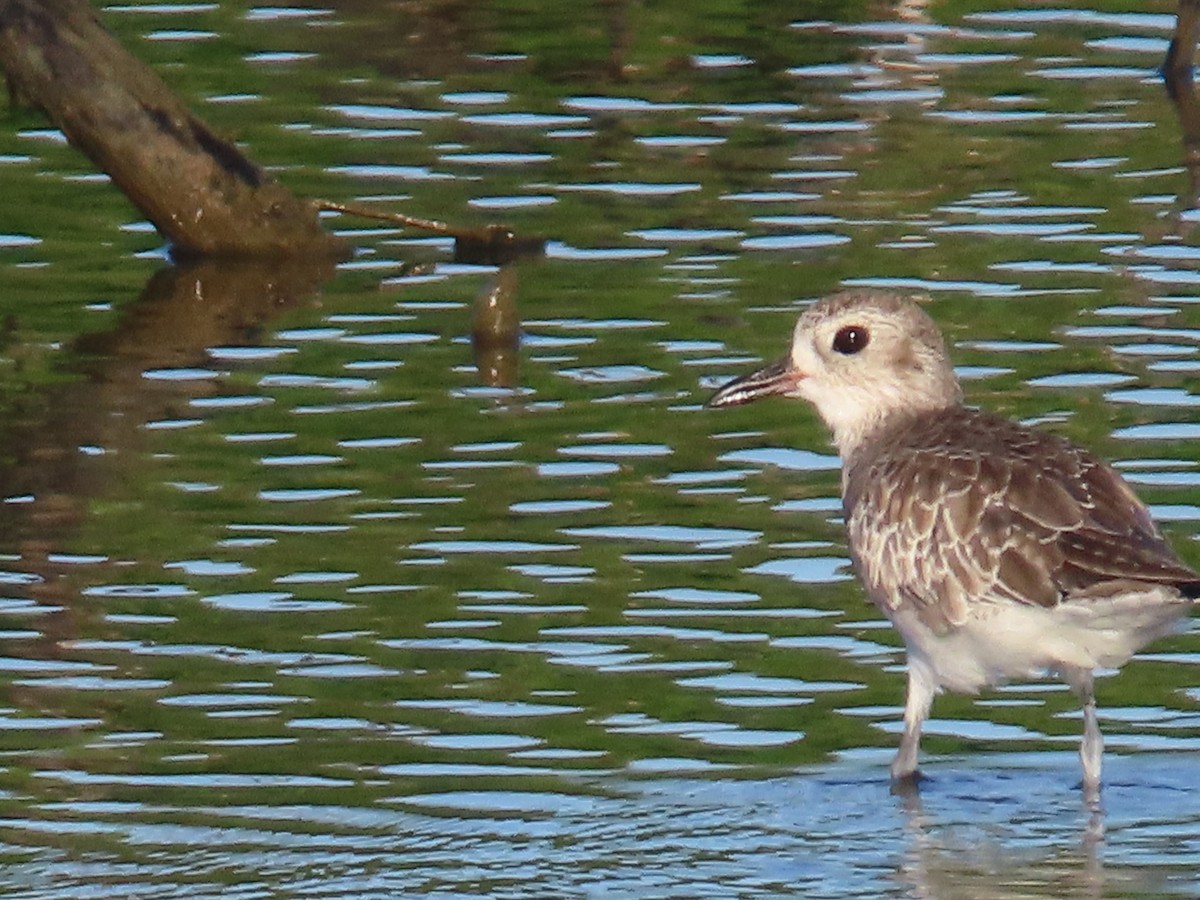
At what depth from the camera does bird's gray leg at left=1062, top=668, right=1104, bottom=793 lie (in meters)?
10.1

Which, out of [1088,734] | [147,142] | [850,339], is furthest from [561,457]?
[1088,734]

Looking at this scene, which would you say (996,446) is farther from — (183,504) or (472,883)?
(183,504)

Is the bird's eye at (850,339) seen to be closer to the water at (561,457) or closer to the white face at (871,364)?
the white face at (871,364)

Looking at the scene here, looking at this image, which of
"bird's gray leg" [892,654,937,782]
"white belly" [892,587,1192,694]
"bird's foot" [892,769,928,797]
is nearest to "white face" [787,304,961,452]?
"white belly" [892,587,1192,694]

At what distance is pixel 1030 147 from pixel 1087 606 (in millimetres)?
9197

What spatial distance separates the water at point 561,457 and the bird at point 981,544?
0.35 metres

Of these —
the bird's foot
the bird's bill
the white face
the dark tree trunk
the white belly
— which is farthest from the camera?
the dark tree trunk

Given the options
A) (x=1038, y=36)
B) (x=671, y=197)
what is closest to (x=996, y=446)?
(x=671, y=197)

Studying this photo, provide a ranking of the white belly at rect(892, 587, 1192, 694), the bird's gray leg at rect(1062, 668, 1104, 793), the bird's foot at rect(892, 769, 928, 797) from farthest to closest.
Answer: the bird's foot at rect(892, 769, 928, 797)
the bird's gray leg at rect(1062, 668, 1104, 793)
the white belly at rect(892, 587, 1192, 694)

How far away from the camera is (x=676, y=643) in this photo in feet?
37.6

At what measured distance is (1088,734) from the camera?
1013 centimetres

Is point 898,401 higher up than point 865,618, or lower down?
higher up

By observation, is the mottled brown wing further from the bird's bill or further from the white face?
the bird's bill

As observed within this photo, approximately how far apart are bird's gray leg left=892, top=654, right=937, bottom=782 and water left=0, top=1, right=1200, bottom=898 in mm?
118
